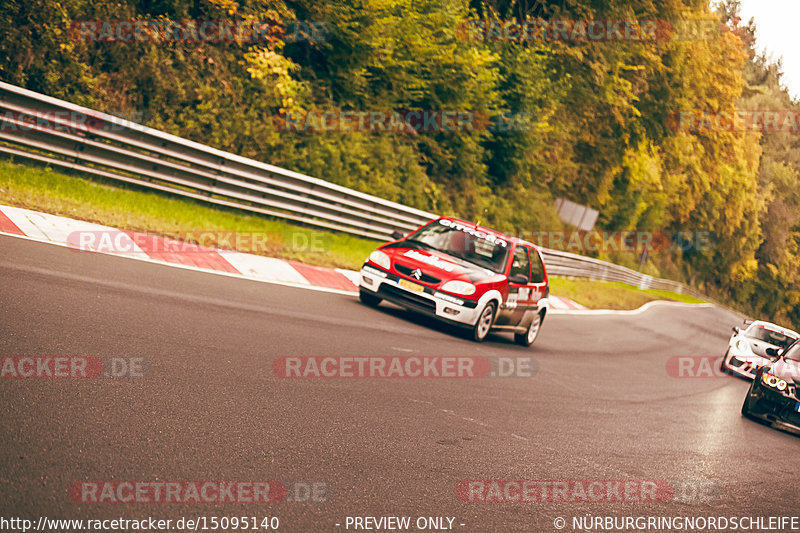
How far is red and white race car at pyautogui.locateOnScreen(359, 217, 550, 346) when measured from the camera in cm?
1135

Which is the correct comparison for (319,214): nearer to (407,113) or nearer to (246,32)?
(246,32)

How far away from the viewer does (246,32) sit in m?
18.6

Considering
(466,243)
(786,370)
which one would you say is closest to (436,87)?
(466,243)

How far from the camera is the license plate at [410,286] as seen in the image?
11.4 m

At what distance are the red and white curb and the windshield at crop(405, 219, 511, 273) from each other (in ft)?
5.26

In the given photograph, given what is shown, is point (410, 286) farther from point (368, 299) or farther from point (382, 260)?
point (368, 299)

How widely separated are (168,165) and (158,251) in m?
3.36

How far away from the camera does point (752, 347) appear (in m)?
17.3

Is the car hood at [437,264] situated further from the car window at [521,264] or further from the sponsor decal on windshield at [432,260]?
the car window at [521,264]

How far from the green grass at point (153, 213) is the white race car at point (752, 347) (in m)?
8.24

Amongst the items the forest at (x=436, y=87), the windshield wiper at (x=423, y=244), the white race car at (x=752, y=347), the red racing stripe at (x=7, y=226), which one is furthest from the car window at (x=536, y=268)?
the red racing stripe at (x=7, y=226)

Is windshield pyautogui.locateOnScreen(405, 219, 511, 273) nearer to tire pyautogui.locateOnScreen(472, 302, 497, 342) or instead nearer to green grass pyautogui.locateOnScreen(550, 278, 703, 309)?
tire pyautogui.locateOnScreen(472, 302, 497, 342)

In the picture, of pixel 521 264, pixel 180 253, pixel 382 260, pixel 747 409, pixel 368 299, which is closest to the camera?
pixel 180 253

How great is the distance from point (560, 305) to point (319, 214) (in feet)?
29.9
